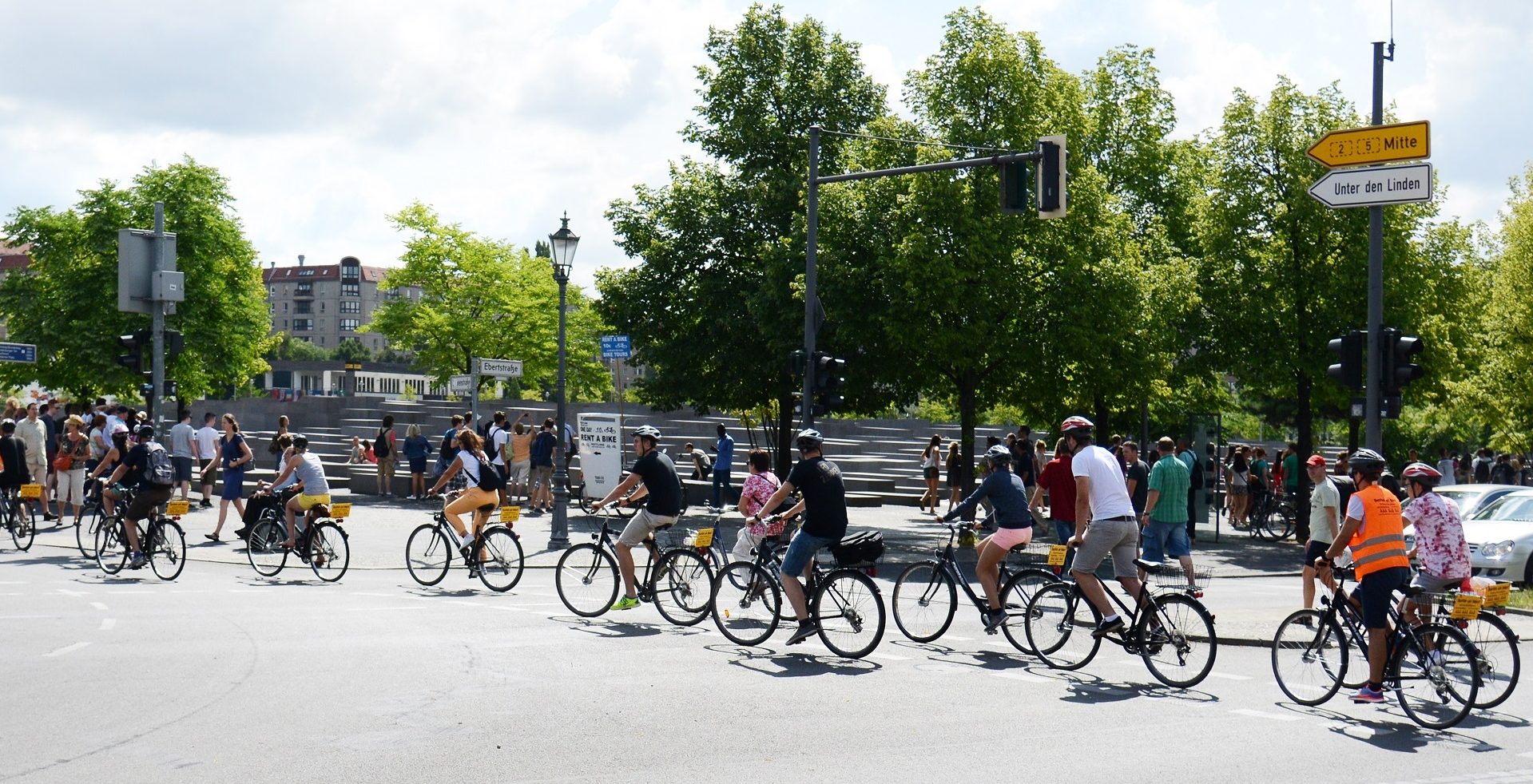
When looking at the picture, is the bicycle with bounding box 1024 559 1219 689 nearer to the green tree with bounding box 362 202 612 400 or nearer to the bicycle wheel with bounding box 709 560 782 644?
the bicycle wheel with bounding box 709 560 782 644

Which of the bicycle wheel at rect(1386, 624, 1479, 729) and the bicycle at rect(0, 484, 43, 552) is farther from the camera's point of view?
the bicycle at rect(0, 484, 43, 552)

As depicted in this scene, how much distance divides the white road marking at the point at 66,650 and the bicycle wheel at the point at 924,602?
6.23 meters

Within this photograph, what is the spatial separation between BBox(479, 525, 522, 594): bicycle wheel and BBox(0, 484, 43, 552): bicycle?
734cm

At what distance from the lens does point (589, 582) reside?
1294 cm

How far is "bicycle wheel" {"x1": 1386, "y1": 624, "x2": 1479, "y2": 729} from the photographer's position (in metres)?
8.30

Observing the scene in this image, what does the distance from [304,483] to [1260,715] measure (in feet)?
35.6

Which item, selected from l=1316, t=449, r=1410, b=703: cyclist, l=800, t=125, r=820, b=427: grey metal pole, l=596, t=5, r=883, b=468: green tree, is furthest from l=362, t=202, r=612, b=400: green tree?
l=1316, t=449, r=1410, b=703: cyclist

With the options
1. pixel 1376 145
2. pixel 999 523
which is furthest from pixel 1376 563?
pixel 1376 145

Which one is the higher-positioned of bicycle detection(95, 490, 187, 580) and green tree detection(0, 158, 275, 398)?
green tree detection(0, 158, 275, 398)

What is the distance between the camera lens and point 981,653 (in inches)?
437

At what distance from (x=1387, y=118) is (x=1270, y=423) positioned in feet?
107

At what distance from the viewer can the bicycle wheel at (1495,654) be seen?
8344 millimetres

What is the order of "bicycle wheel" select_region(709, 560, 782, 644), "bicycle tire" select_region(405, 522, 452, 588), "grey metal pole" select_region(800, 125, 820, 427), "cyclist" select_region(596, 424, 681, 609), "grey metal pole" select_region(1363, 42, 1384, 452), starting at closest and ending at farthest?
1. "bicycle wheel" select_region(709, 560, 782, 644)
2. "cyclist" select_region(596, 424, 681, 609)
3. "grey metal pole" select_region(1363, 42, 1384, 452)
4. "bicycle tire" select_region(405, 522, 452, 588)
5. "grey metal pole" select_region(800, 125, 820, 427)

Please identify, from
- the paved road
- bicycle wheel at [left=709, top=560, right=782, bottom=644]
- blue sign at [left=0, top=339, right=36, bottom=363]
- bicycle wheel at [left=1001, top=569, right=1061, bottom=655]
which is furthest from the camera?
blue sign at [left=0, top=339, right=36, bottom=363]
